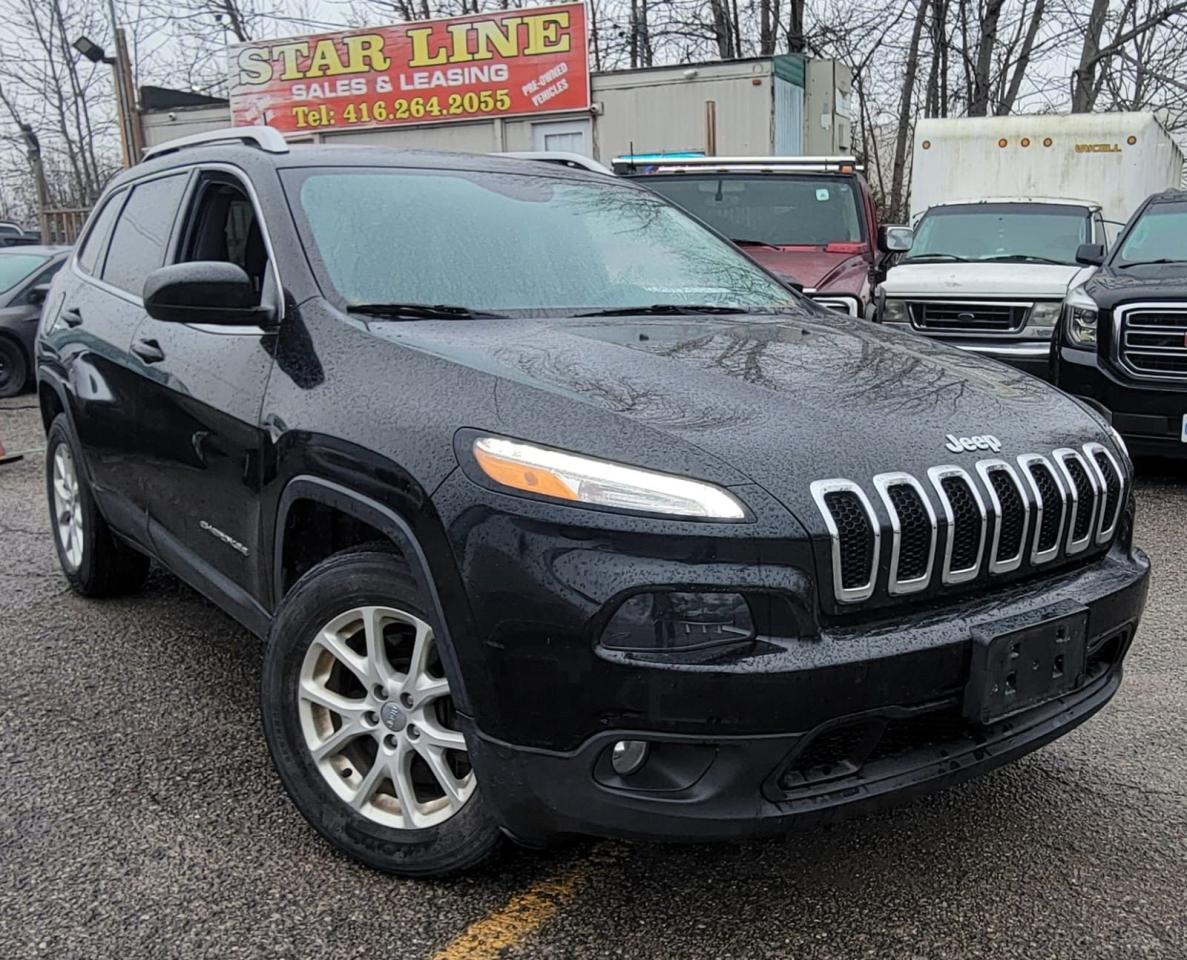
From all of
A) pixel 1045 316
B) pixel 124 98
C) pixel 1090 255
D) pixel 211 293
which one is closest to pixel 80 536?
pixel 211 293

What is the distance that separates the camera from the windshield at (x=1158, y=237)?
7.46 metres

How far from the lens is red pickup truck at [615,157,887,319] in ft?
27.2

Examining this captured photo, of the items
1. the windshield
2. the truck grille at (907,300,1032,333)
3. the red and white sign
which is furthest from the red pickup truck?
the red and white sign

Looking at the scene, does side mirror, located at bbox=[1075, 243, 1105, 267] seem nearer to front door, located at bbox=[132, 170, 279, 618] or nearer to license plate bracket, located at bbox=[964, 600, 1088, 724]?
license plate bracket, located at bbox=[964, 600, 1088, 724]

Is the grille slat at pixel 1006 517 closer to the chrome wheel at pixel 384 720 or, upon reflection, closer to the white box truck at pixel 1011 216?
the chrome wheel at pixel 384 720

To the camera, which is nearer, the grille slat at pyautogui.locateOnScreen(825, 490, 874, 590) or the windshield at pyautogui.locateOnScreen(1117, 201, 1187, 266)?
the grille slat at pyautogui.locateOnScreen(825, 490, 874, 590)

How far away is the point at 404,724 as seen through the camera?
2.41 meters

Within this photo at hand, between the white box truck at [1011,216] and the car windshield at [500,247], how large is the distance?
4.96m

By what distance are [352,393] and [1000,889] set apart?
1.85 m

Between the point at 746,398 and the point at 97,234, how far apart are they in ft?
10.4

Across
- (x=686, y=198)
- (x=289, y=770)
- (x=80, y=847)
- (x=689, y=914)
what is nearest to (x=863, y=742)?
(x=689, y=914)

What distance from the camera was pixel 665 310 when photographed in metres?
3.25

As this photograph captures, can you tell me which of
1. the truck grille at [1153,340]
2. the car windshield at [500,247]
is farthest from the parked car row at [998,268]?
the car windshield at [500,247]

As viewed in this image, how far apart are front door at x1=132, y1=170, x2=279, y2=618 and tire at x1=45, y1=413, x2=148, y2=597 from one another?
0.84 metres
